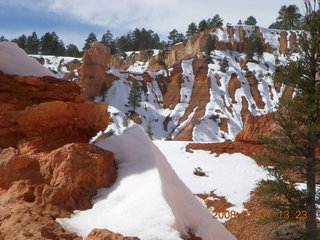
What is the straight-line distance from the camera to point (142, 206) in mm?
2986

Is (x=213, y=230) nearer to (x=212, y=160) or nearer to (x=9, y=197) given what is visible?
(x=9, y=197)

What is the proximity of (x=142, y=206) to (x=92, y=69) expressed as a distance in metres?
51.1

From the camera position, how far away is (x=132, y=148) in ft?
13.5

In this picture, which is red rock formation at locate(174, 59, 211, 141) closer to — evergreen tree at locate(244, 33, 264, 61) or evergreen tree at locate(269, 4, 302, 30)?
evergreen tree at locate(244, 33, 264, 61)

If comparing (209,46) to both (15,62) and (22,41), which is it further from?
(15,62)

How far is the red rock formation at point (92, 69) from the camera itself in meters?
50.7

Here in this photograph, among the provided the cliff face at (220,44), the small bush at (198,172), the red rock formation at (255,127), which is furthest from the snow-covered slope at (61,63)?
the small bush at (198,172)

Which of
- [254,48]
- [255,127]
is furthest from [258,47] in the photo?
[255,127]

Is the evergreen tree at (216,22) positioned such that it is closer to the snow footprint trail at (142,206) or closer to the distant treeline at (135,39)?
the distant treeline at (135,39)

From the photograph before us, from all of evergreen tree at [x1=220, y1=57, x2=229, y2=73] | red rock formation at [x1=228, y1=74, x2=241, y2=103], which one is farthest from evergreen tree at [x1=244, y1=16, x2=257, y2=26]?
red rock formation at [x1=228, y1=74, x2=241, y2=103]

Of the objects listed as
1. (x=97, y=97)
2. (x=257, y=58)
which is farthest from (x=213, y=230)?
(x=257, y=58)

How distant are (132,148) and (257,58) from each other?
64391 mm

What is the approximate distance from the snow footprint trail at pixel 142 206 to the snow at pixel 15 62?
2.02 meters

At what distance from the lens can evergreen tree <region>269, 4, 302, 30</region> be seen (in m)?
68.8
